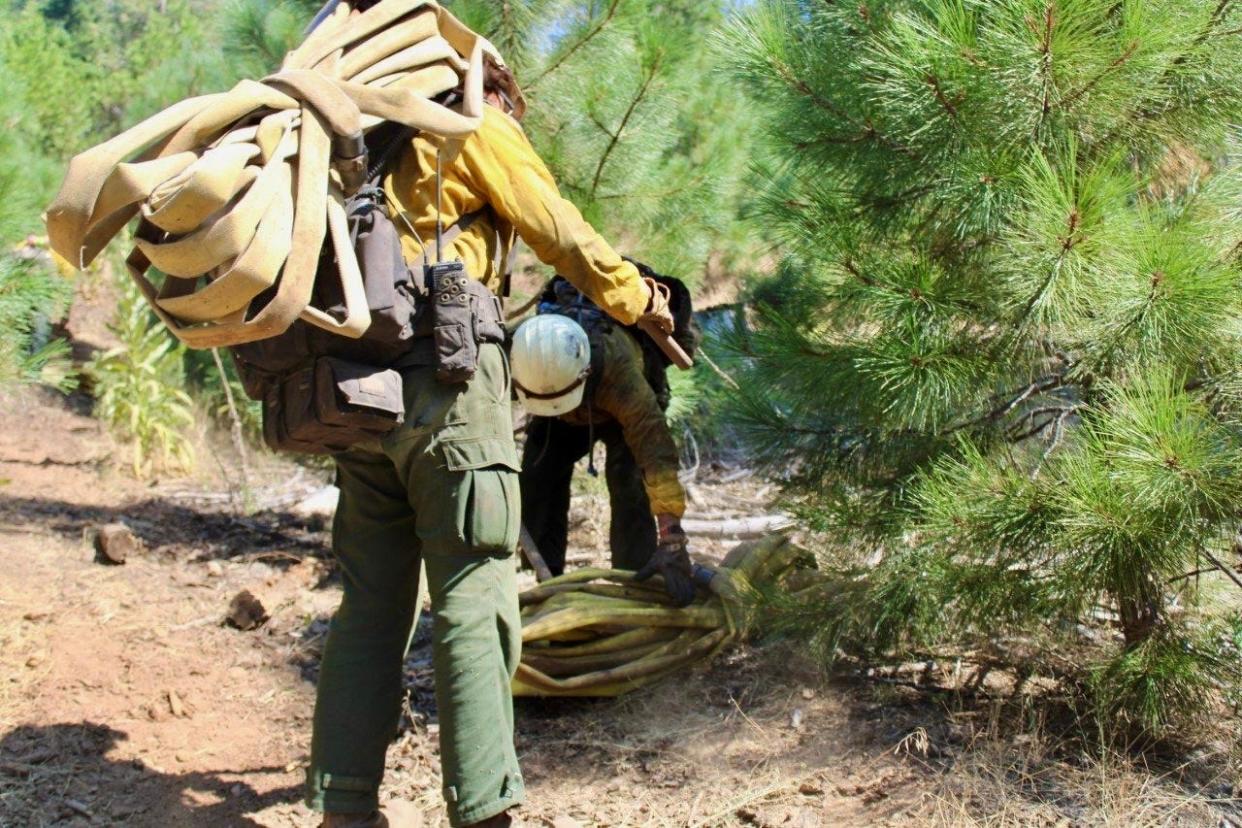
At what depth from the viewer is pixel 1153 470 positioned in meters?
2.50

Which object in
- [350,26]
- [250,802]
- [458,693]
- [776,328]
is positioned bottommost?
[250,802]

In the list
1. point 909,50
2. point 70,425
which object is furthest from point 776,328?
point 70,425

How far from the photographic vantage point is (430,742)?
345cm

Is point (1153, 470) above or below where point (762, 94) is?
→ below

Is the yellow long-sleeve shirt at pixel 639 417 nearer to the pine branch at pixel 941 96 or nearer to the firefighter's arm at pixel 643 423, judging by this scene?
the firefighter's arm at pixel 643 423

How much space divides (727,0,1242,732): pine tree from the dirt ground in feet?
0.78

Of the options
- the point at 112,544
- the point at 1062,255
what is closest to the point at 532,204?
the point at 1062,255

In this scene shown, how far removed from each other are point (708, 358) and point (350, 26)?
1830 millimetres

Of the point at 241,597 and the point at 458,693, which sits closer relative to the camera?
the point at 458,693

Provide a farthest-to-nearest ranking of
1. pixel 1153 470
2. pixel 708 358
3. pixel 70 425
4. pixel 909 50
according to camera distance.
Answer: pixel 70 425 < pixel 708 358 < pixel 909 50 < pixel 1153 470

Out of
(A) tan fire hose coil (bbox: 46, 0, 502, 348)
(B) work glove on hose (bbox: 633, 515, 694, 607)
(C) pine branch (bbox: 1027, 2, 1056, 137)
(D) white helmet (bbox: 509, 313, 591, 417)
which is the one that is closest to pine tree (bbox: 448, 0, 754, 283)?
(D) white helmet (bbox: 509, 313, 591, 417)

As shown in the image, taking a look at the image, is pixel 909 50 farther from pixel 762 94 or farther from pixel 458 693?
pixel 458 693

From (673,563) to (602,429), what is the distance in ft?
2.09

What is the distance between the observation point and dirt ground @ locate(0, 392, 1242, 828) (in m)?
2.85
